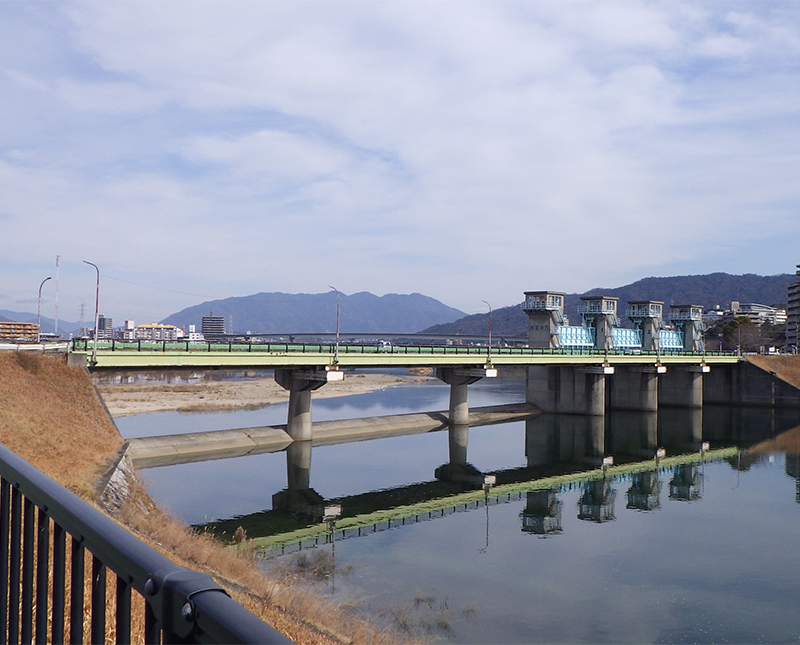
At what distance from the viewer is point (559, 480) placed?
53.6m

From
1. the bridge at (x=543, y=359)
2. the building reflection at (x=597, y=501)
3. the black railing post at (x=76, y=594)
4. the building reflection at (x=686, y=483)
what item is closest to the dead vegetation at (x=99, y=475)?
the bridge at (x=543, y=359)

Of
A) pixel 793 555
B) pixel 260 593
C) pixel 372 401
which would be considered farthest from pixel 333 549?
pixel 372 401

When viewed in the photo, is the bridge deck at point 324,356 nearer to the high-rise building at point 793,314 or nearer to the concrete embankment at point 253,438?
the concrete embankment at point 253,438

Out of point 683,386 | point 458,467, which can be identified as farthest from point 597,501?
point 683,386

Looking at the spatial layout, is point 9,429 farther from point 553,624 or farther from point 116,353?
point 553,624

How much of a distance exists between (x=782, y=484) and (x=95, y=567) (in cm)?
5869

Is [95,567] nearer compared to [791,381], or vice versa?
[95,567]

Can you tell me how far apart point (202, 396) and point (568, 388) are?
61.8m

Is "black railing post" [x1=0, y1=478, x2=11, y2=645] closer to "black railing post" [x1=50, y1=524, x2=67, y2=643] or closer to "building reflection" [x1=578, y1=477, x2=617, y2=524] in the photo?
"black railing post" [x1=50, y1=524, x2=67, y2=643]

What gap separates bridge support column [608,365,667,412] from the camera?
96688 mm

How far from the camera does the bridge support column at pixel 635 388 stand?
96688 mm

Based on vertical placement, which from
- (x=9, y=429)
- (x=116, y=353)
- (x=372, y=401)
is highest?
(x=116, y=353)

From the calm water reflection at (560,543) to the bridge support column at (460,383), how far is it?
5444mm

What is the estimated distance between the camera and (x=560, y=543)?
35.3 metres
